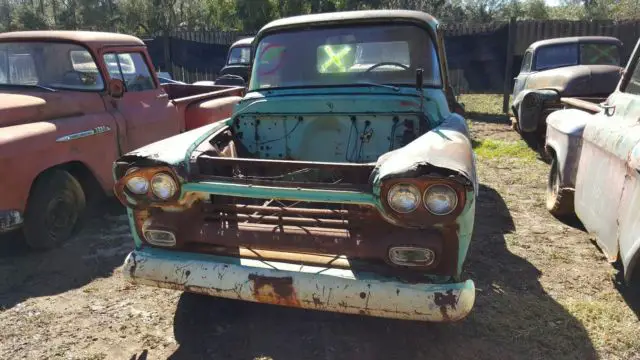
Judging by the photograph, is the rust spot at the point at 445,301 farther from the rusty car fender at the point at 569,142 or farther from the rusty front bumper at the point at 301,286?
the rusty car fender at the point at 569,142

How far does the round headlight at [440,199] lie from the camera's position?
2.32 m

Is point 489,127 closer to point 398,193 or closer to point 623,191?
point 623,191

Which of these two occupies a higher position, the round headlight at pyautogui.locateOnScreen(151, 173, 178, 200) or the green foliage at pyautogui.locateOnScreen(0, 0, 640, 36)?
the green foliage at pyautogui.locateOnScreen(0, 0, 640, 36)

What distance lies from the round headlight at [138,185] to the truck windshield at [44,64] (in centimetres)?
255

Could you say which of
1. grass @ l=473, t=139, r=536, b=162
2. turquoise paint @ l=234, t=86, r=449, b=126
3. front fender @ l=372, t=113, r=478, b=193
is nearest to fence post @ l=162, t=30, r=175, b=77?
grass @ l=473, t=139, r=536, b=162

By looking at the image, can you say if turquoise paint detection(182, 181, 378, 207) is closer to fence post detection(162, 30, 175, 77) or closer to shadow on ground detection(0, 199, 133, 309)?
shadow on ground detection(0, 199, 133, 309)

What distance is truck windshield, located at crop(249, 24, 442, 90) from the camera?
146 inches

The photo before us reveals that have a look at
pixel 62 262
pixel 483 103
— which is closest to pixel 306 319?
pixel 62 262

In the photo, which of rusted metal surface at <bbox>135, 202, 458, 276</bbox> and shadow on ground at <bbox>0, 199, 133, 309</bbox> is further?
shadow on ground at <bbox>0, 199, 133, 309</bbox>

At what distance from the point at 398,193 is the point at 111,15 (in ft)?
121

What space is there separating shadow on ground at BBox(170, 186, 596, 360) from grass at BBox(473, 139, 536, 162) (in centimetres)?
442

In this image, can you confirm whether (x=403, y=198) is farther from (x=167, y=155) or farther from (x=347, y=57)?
(x=347, y=57)

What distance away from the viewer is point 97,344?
2.89m

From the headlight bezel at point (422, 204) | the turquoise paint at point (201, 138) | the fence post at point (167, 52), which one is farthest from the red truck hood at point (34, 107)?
the fence post at point (167, 52)
